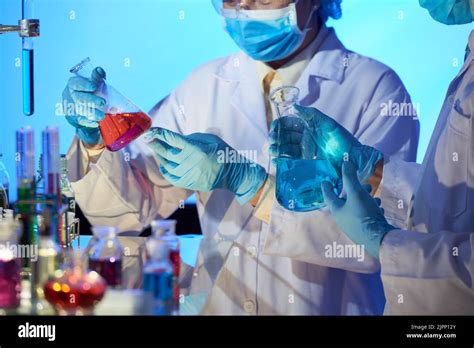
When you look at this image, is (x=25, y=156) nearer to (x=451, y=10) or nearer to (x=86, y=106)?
(x=86, y=106)

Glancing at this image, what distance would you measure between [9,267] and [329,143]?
0.80 metres

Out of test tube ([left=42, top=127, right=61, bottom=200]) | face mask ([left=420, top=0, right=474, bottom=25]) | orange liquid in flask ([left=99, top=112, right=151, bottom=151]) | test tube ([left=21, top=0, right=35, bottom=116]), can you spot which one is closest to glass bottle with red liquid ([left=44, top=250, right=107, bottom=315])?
test tube ([left=42, top=127, right=61, bottom=200])

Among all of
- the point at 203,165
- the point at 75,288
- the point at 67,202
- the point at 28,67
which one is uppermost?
the point at 28,67

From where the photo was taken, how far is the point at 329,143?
6.51 ft

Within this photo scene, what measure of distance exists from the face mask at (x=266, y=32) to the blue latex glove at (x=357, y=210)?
1.08 ft

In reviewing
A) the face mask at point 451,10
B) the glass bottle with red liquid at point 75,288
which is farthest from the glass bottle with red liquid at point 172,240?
the face mask at point 451,10

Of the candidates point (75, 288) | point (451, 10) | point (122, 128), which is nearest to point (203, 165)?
point (122, 128)

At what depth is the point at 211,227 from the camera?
207 cm

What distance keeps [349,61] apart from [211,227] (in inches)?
20.7

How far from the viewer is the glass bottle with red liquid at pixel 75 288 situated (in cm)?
190

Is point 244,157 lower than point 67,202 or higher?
higher

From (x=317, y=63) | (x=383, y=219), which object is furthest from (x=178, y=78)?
(x=383, y=219)

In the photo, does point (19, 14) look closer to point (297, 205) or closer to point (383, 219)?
point (297, 205)

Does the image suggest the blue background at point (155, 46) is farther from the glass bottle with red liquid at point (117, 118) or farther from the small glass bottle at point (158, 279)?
the small glass bottle at point (158, 279)
